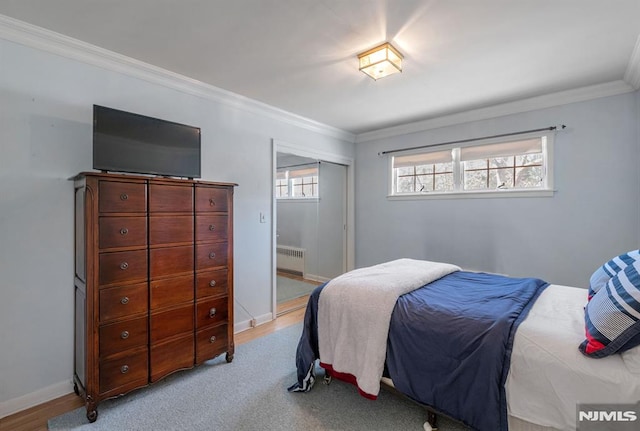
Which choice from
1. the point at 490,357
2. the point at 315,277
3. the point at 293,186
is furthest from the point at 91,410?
the point at 293,186

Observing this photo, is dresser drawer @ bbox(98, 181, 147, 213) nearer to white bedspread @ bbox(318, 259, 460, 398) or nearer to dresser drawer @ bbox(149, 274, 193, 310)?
dresser drawer @ bbox(149, 274, 193, 310)

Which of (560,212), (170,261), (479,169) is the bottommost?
(170,261)

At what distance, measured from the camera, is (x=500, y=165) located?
3467mm

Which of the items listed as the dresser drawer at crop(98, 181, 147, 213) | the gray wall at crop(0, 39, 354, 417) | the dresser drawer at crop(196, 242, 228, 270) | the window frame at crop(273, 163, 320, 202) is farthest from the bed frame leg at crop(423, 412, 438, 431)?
the window frame at crop(273, 163, 320, 202)

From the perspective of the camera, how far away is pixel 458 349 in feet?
5.16

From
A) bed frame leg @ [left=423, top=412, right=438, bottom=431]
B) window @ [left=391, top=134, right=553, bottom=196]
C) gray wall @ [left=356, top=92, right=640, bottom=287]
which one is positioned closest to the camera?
bed frame leg @ [left=423, top=412, right=438, bottom=431]

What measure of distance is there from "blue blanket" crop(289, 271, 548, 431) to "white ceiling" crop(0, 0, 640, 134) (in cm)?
175

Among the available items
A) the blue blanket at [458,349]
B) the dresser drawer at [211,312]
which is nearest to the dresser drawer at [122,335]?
the dresser drawer at [211,312]

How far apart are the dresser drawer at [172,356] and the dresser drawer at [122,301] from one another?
12.5 inches

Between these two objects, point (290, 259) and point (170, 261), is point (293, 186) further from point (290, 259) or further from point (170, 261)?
point (170, 261)

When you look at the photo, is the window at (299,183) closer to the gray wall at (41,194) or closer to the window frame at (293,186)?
the window frame at (293,186)

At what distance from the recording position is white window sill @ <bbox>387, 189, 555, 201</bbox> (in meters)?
3.13

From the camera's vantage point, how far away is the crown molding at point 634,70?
219cm

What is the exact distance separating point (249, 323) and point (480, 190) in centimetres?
Answer: 311
